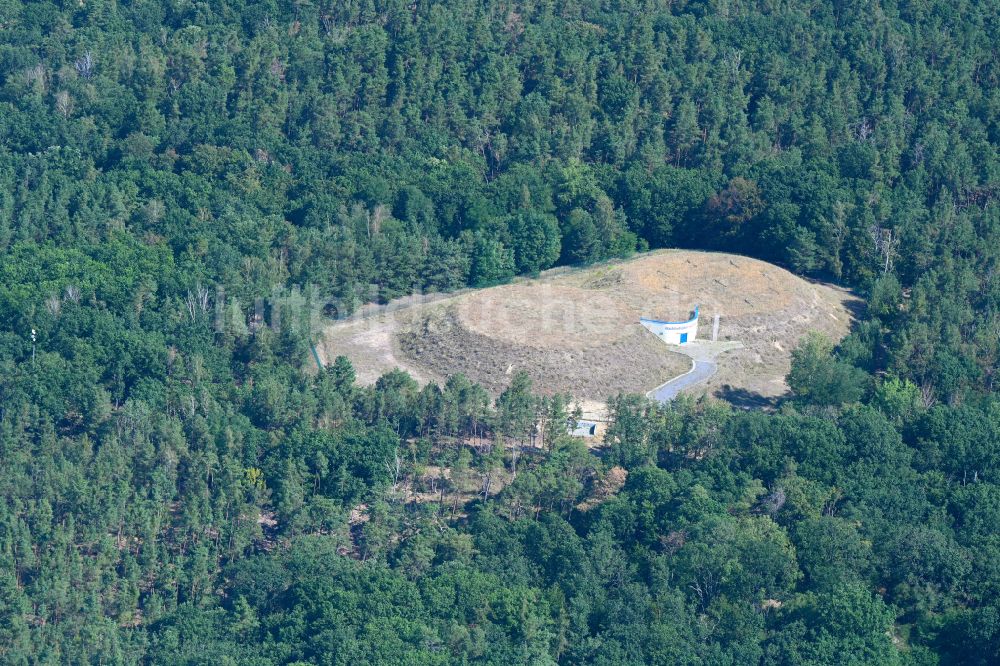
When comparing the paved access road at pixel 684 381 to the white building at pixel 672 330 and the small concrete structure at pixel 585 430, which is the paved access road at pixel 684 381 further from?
the small concrete structure at pixel 585 430

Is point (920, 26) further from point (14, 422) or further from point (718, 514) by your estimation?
point (14, 422)

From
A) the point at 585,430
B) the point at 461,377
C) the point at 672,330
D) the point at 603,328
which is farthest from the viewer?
the point at 672,330

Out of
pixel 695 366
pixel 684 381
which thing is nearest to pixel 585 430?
pixel 684 381

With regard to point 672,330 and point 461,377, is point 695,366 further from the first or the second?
point 461,377

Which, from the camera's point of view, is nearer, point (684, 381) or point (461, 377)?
point (461, 377)

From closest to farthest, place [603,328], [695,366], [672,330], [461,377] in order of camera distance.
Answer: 1. [461,377]
2. [695,366]
3. [603,328]
4. [672,330]

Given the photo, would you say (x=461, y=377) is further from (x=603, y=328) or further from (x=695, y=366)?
(x=695, y=366)

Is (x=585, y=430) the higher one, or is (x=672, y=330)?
(x=672, y=330)

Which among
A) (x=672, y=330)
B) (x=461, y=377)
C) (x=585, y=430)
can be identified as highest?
(x=461, y=377)
